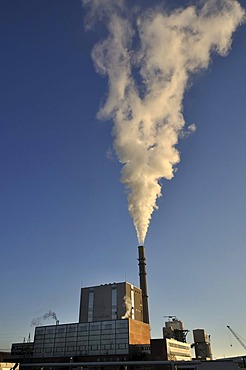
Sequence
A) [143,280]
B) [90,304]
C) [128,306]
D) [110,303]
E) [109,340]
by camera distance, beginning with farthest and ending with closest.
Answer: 1. [90,304]
2. [110,303]
3. [128,306]
4. [143,280]
5. [109,340]

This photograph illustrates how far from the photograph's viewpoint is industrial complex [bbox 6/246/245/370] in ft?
202

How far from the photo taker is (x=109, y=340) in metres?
66.6

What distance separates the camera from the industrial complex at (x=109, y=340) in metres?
61.7

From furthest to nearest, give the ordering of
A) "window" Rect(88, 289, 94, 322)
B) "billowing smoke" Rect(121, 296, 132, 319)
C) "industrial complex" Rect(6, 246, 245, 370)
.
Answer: "window" Rect(88, 289, 94, 322)
"billowing smoke" Rect(121, 296, 132, 319)
"industrial complex" Rect(6, 246, 245, 370)

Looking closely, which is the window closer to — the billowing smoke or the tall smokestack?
the billowing smoke

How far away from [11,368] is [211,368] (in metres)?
24.9

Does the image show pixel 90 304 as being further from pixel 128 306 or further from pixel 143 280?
pixel 143 280

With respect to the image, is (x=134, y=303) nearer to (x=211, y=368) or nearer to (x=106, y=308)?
(x=106, y=308)

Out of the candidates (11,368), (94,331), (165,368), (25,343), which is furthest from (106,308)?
(11,368)

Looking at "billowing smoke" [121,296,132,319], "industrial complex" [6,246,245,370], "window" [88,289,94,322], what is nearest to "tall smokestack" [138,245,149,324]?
"industrial complex" [6,246,245,370]

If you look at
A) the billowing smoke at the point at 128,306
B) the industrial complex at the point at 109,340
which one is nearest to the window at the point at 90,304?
the industrial complex at the point at 109,340

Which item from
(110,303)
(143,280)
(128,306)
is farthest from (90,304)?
(143,280)

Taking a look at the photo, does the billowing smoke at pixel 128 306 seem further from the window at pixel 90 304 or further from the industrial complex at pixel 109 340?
the window at pixel 90 304

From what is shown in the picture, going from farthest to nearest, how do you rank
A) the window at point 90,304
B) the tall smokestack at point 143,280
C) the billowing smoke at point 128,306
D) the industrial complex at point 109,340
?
the window at point 90,304, the billowing smoke at point 128,306, the tall smokestack at point 143,280, the industrial complex at point 109,340
